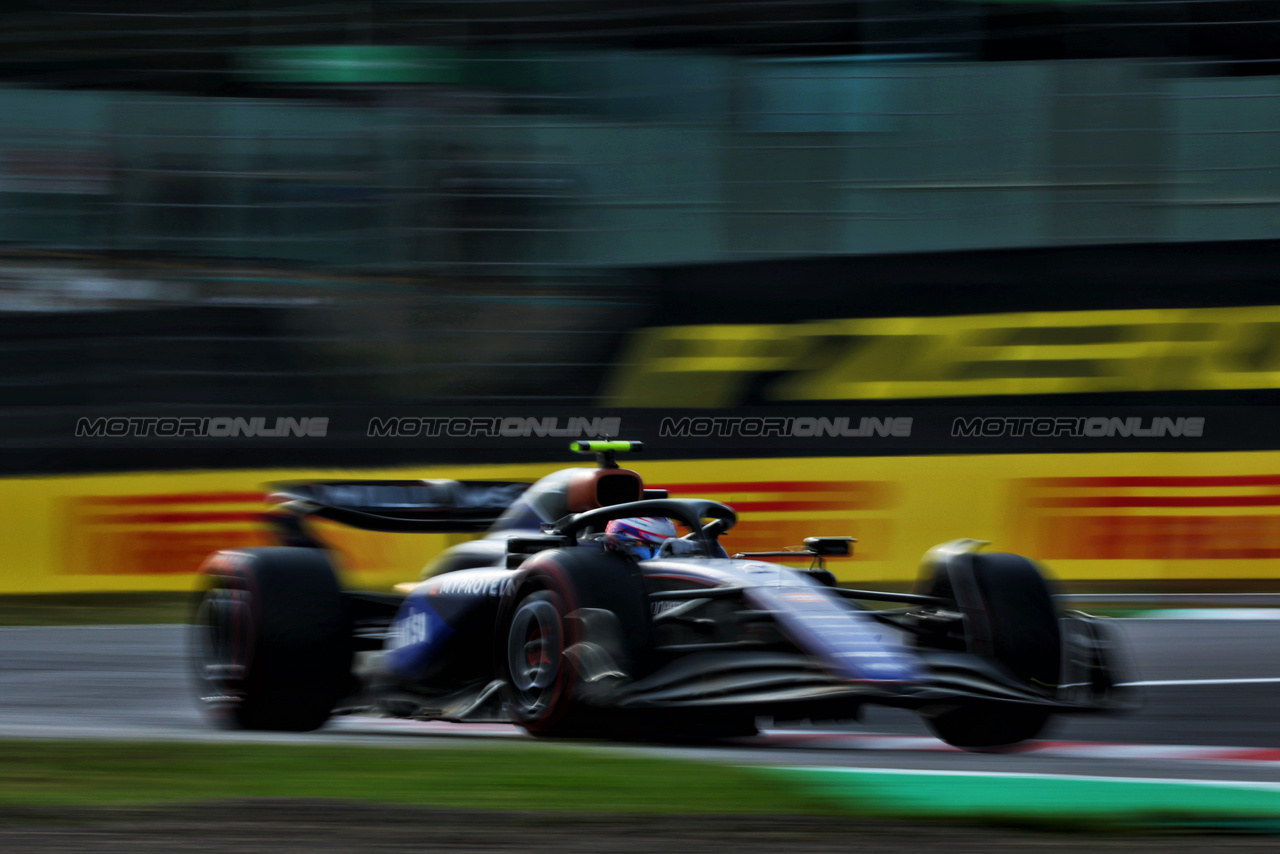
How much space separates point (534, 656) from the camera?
5777 mm

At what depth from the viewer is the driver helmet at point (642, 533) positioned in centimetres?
637

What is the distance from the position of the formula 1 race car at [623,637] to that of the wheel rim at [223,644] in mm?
11

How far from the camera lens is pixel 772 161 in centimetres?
1297

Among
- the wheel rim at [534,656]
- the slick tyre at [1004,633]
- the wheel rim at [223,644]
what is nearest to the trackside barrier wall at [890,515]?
the wheel rim at [223,644]

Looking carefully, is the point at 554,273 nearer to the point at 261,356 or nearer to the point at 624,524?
the point at 261,356

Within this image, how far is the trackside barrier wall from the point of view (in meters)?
11.4

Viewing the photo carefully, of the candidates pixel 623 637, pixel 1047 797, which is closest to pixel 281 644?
pixel 623 637

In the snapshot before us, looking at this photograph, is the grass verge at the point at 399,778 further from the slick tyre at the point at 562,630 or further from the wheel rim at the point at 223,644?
the wheel rim at the point at 223,644

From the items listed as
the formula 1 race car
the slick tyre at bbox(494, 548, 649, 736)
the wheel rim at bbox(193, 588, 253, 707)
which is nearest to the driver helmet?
the formula 1 race car

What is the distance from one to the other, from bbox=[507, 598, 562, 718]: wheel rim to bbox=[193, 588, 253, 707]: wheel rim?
1.06 metres

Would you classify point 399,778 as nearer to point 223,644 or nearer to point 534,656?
point 534,656

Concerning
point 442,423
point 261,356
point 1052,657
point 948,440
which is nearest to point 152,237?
point 261,356

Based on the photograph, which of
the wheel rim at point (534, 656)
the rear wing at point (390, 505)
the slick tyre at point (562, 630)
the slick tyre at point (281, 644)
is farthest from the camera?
the rear wing at point (390, 505)

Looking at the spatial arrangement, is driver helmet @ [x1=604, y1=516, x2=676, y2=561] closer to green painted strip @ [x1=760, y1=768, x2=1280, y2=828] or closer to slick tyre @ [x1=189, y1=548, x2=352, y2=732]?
slick tyre @ [x1=189, y1=548, x2=352, y2=732]
